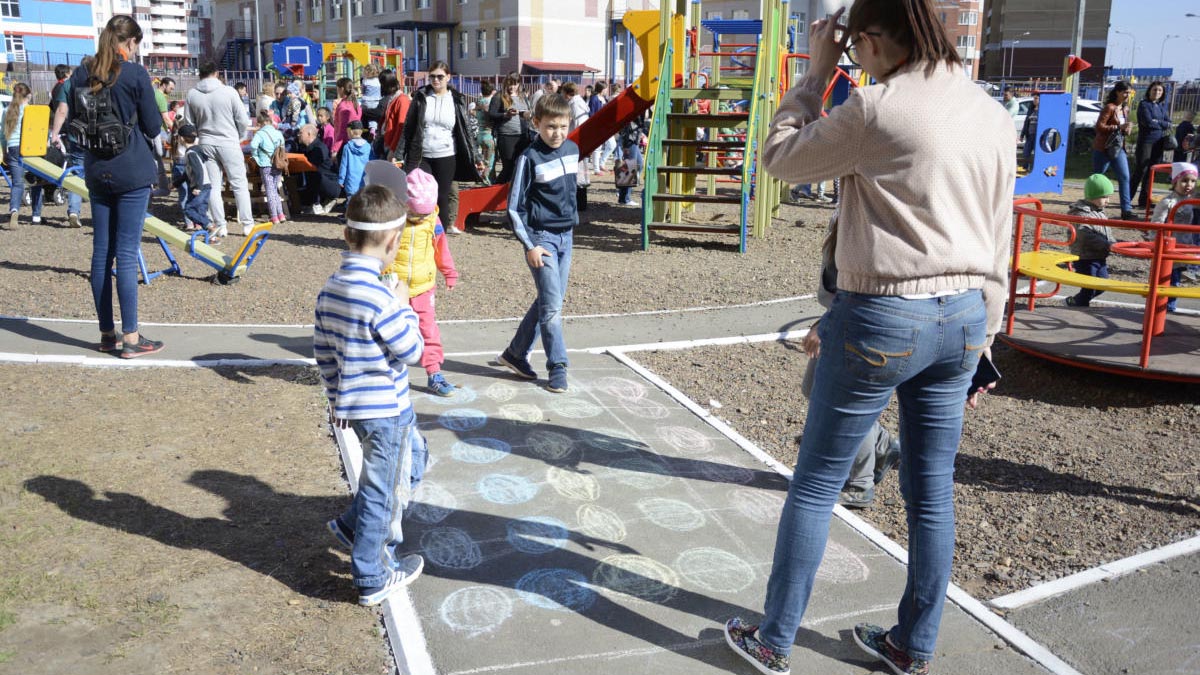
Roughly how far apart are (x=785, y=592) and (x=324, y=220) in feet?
38.6

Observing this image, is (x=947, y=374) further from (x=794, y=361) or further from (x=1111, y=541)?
(x=794, y=361)

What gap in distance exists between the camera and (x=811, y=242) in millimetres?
12164

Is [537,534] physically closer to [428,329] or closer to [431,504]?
[431,504]

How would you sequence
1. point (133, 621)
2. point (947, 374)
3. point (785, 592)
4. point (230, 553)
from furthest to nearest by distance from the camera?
point (230, 553) < point (133, 621) < point (785, 592) < point (947, 374)

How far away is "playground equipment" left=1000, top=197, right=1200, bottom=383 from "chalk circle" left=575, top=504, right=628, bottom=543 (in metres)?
3.68

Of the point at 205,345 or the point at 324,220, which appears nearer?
the point at 205,345

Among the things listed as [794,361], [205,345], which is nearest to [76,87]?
[205,345]

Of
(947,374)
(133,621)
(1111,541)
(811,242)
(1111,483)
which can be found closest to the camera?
(947,374)

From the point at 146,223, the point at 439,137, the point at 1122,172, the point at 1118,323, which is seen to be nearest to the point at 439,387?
the point at 146,223

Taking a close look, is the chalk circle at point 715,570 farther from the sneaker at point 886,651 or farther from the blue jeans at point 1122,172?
the blue jeans at point 1122,172

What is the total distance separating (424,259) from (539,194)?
30.1 inches

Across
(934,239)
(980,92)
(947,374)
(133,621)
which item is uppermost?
(980,92)

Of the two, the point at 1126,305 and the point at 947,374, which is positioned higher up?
the point at 947,374

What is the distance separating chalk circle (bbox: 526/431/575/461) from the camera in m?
4.90
